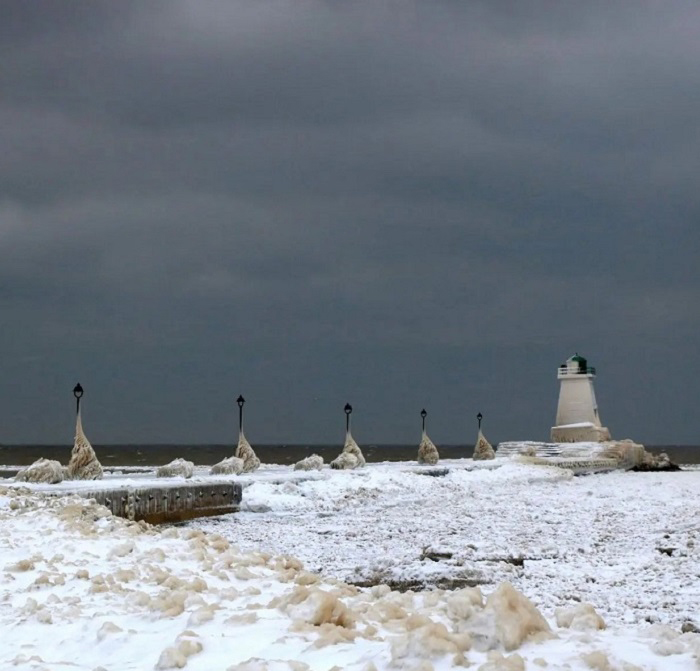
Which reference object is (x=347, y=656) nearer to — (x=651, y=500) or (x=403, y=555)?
(x=403, y=555)

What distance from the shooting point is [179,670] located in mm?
5566

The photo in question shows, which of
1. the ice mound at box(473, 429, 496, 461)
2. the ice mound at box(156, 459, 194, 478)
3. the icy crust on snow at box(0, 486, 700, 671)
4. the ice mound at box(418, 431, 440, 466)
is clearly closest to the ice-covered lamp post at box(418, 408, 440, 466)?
the ice mound at box(418, 431, 440, 466)

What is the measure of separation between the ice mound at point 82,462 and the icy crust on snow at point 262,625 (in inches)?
692

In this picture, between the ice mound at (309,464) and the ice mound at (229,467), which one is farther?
the ice mound at (309,464)

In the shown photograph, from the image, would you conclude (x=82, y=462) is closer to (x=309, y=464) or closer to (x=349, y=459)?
(x=309, y=464)

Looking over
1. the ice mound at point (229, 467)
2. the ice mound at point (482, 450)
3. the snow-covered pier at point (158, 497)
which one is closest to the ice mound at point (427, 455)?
the ice mound at point (482, 450)

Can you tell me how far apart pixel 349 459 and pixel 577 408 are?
32744mm

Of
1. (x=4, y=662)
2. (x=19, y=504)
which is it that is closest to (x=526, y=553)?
(x=19, y=504)

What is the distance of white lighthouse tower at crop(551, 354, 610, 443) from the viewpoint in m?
64.6

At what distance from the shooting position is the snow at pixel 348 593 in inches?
209

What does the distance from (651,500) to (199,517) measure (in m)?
14.1

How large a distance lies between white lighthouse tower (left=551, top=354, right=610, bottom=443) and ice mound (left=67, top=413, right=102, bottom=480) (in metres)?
44.4

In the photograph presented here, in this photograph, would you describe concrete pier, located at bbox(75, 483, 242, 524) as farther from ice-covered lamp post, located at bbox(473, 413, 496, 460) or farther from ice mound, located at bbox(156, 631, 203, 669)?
ice-covered lamp post, located at bbox(473, 413, 496, 460)

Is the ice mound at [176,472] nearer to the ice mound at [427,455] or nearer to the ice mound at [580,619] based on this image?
the ice mound at [427,455]
